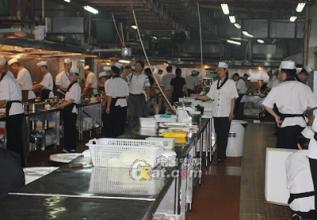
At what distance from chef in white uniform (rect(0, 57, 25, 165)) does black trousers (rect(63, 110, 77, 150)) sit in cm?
146

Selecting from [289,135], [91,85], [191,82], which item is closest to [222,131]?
[289,135]

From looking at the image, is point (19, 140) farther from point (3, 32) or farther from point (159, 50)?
point (159, 50)

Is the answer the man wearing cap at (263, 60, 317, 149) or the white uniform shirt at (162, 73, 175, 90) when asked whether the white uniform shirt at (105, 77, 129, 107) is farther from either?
the white uniform shirt at (162, 73, 175, 90)

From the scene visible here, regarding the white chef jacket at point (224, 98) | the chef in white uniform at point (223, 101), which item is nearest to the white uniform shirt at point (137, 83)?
the chef in white uniform at point (223, 101)

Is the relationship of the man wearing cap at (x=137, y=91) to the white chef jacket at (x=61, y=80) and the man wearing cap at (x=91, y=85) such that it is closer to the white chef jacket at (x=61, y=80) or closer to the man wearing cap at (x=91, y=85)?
the white chef jacket at (x=61, y=80)

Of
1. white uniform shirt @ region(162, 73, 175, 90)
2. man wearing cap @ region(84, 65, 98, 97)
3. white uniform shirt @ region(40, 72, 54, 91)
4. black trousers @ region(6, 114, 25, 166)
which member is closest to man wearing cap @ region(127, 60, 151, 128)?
white uniform shirt @ region(40, 72, 54, 91)

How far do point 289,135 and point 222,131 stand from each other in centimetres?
171

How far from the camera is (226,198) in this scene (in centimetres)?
568

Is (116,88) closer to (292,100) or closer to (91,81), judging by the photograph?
(91,81)

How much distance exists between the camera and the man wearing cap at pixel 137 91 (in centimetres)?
1031

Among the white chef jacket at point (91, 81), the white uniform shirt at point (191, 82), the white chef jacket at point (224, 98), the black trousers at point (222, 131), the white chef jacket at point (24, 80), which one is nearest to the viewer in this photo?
the white chef jacket at point (224, 98)

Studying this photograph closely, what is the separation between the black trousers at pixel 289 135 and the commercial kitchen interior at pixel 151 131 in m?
0.60

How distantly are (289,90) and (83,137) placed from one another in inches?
223

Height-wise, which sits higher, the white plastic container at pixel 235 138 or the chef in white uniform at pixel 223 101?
the chef in white uniform at pixel 223 101
